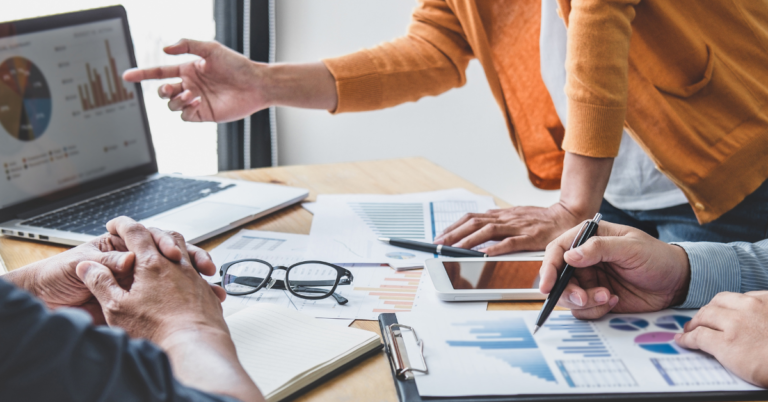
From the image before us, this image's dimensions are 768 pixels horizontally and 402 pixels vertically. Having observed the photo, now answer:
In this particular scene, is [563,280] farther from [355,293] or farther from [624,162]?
[624,162]

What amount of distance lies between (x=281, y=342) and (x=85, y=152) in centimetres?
70

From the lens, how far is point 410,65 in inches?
48.9

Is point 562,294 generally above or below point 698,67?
below

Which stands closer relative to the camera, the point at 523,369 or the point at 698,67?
the point at 523,369

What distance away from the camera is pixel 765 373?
0.54 m

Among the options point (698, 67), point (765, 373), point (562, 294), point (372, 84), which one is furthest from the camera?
point (372, 84)

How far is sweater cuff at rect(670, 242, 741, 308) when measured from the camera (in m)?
0.71

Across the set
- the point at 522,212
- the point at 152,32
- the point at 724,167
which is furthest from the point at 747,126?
the point at 152,32

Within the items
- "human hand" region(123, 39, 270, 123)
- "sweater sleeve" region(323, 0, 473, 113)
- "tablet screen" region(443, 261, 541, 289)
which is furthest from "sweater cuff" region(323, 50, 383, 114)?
"tablet screen" region(443, 261, 541, 289)

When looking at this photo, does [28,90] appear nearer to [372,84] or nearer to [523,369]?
[372,84]

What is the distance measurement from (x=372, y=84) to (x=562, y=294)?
67 centimetres

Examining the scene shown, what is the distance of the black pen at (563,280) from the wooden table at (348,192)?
0.06m

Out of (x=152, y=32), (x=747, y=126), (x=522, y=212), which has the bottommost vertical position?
(x=522, y=212)

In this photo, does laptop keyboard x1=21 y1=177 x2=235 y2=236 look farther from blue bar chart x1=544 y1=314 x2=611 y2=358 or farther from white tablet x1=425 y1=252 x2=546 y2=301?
blue bar chart x1=544 y1=314 x2=611 y2=358
